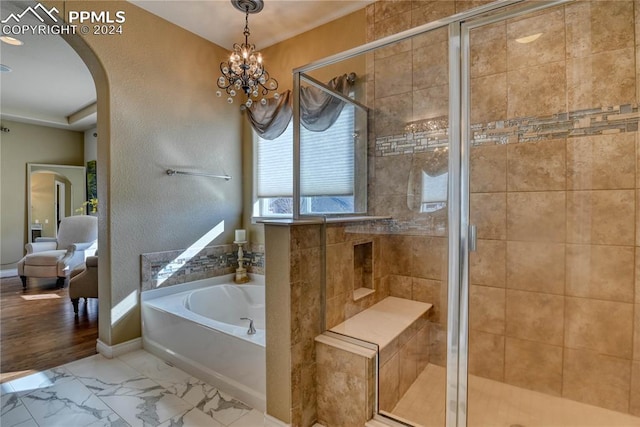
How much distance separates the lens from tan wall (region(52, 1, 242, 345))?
2.33 metres

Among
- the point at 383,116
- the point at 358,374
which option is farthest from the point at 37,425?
the point at 383,116

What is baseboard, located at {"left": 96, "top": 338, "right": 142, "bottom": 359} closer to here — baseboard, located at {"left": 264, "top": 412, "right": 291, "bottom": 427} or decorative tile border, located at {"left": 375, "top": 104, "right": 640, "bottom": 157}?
baseboard, located at {"left": 264, "top": 412, "right": 291, "bottom": 427}

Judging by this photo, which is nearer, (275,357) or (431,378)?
(275,357)

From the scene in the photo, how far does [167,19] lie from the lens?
2.64 meters

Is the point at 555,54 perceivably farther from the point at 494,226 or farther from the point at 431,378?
the point at 431,378

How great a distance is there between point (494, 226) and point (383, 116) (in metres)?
1.14

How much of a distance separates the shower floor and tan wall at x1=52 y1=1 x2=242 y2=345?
7.44ft

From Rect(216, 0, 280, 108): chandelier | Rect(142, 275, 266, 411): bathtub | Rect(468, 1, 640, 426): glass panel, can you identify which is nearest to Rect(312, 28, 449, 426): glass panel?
Rect(468, 1, 640, 426): glass panel

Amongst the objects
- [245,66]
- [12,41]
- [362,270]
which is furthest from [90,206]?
[362,270]

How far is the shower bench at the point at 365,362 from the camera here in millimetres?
1537

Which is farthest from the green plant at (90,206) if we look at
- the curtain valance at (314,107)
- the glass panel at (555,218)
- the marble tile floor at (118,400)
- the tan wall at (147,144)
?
the glass panel at (555,218)

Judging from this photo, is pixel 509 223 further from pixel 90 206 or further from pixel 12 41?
pixel 90 206

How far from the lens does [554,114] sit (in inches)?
70.9

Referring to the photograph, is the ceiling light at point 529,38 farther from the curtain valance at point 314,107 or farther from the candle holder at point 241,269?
the candle holder at point 241,269
